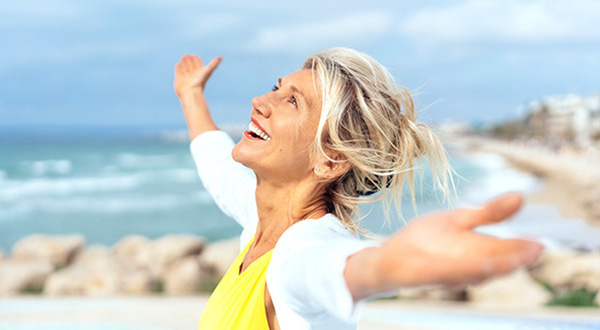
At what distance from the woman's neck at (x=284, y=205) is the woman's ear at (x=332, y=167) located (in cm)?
3

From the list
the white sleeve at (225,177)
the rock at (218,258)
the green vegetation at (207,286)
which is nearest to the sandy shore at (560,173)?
the rock at (218,258)

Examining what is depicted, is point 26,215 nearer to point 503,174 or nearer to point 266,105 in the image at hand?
point 503,174

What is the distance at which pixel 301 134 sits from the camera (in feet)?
4.01

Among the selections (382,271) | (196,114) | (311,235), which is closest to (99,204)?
(196,114)

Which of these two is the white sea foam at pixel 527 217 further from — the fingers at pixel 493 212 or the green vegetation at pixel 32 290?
the fingers at pixel 493 212

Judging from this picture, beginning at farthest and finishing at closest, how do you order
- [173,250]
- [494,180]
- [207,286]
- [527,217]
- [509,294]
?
[494,180]
[527,217]
[173,250]
[207,286]
[509,294]

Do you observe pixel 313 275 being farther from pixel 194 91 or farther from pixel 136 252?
pixel 136 252

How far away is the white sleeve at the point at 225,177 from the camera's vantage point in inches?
62.5

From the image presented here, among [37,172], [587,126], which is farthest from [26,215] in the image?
[587,126]

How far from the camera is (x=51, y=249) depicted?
6746 millimetres

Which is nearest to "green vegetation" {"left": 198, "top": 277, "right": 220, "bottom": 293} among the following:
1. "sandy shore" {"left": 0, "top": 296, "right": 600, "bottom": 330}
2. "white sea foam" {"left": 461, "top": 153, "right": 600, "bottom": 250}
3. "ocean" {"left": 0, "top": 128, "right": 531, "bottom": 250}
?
"sandy shore" {"left": 0, "top": 296, "right": 600, "bottom": 330}

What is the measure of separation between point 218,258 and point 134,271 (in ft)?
2.32

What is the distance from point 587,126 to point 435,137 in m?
22.0

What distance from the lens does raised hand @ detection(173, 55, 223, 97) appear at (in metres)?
1.91
